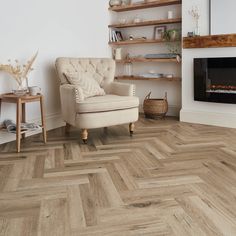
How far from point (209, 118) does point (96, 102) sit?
68.3 inches

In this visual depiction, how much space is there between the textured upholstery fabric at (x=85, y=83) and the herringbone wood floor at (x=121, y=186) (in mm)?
562

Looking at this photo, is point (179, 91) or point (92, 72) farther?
point (179, 91)

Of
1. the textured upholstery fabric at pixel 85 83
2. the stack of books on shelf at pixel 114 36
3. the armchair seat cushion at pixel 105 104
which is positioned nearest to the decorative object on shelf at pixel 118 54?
the stack of books on shelf at pixel 114 36

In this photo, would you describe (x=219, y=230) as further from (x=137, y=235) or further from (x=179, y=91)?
(x=179, y=91)

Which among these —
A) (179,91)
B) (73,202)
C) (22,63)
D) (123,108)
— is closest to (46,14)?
(22,63)

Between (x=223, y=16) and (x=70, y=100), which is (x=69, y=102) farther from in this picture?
(x=223, y=16)

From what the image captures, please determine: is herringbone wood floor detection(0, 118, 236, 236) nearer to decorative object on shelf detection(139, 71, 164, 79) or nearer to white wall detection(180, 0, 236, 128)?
white wall detection(180, 0, 236, 128)

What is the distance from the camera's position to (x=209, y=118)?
405cm

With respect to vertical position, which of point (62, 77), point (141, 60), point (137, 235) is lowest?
point (137, 235)

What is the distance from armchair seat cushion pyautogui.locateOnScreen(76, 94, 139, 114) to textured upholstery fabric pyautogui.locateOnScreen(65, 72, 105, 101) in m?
0.15

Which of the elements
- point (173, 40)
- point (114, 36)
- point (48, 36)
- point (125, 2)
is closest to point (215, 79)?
point (173, 40)

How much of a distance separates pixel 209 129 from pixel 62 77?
1.94m

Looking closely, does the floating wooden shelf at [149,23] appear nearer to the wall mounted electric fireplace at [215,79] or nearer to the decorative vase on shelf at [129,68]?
the decorative vase on shelf at [129,68]

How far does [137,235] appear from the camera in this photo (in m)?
1.48
